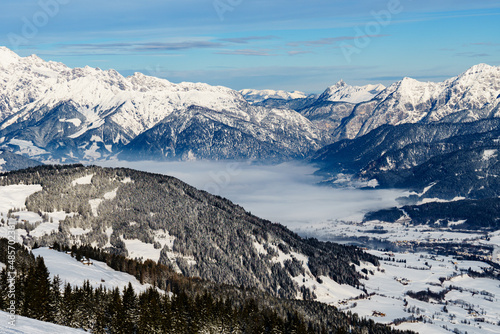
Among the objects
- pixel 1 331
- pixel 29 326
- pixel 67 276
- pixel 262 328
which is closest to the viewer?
pixel 1 331

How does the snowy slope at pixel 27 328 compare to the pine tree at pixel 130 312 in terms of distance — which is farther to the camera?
the pine tree at pixel 130 312

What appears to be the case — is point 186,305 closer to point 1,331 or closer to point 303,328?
point 303,328

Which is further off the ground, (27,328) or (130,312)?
(27,328)

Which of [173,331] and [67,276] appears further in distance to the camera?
[67,276]

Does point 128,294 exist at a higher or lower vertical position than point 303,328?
higher

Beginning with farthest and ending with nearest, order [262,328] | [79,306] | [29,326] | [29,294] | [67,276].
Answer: [67,276] → [262,328] → [79,306] → [29,294] → [29,326]

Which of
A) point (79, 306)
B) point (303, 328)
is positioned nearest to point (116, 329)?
point (79, 306)

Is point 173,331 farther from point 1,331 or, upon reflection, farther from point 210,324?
point 1,331

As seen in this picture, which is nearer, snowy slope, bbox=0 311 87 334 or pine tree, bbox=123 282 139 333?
snowy slope, bbox=0 311 87 334

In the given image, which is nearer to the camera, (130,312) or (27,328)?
(27,328)
